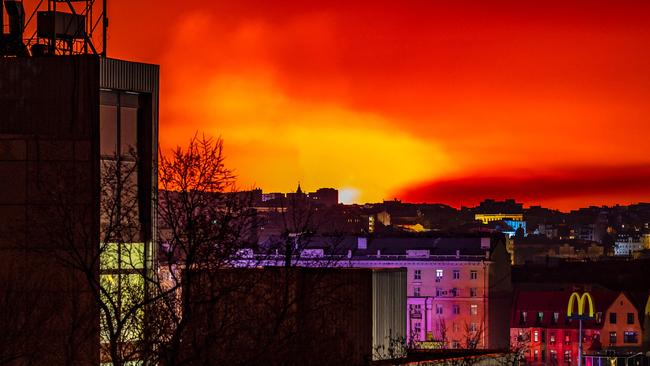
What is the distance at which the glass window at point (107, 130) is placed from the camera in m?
41.8

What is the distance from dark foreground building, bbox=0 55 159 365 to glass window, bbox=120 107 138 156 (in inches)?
0.8

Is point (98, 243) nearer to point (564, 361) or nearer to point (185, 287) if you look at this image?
point (185, 287)

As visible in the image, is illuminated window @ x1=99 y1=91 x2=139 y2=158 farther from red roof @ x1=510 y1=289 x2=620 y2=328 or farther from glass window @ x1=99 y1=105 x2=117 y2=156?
red roof @ x1=510 y1=289 x2=620 y2=328

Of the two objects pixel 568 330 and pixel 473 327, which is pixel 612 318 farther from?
pixel 473 327

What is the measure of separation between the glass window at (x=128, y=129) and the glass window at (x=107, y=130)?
0.24 metres

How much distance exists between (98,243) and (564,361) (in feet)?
429

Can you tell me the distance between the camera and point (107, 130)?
42.1m

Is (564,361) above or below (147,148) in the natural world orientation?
below

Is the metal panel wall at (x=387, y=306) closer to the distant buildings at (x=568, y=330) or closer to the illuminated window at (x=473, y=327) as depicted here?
the illuminated window at (x=473, y=327)

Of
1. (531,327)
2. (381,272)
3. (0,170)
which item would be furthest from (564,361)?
(0,170)

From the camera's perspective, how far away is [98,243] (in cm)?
3734

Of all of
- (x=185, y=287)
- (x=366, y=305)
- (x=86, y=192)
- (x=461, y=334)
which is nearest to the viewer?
(x=185, y=287)

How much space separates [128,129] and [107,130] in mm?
806

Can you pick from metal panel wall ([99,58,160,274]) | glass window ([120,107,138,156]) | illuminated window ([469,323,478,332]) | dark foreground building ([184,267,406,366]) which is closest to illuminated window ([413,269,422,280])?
illuminated window ([469,323,478,332])
